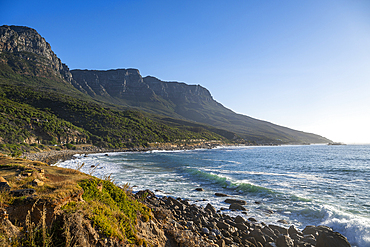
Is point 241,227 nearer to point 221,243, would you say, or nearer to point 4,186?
point 221,243

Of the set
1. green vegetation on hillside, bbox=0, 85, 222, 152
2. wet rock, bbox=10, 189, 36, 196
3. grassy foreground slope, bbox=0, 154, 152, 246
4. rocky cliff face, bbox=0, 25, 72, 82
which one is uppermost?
rocky cliff face, bbox=0, 25, 72, 82

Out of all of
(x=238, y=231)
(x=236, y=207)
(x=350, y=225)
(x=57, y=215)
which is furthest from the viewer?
(x=236, y=207)

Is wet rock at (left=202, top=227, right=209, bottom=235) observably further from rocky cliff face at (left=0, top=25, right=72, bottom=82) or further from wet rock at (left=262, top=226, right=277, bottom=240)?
rocky cliff face at (left=0, top=25, right=72, bottom=82)

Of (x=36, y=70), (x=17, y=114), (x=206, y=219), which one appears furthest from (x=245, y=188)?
(x=36, y=70)

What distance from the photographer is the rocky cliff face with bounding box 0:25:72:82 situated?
4374 inches

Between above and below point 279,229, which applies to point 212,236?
below

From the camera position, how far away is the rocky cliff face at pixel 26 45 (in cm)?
11111

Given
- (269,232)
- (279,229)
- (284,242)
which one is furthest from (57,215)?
(279,229)

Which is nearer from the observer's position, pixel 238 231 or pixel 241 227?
pixel 238 231

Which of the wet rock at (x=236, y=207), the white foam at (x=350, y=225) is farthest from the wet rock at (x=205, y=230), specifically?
the white foam at (x=350, y=225)

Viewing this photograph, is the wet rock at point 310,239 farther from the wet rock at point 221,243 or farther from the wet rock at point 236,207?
the wet rock at point 236,207

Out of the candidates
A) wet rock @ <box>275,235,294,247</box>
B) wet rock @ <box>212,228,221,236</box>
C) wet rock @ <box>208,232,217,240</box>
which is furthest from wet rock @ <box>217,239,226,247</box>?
wet rock @ <box>275,235,294,247</box>

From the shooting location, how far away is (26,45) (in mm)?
Result: 122188

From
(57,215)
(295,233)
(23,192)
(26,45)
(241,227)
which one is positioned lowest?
(241,227)
